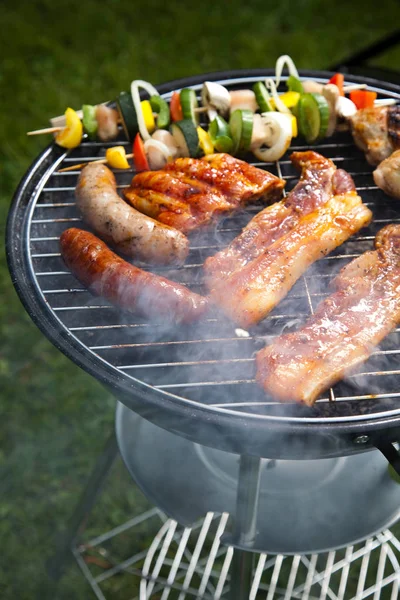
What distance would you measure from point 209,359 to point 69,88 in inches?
218

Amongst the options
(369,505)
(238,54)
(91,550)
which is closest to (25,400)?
(91,550)

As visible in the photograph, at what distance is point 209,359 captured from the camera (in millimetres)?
2918

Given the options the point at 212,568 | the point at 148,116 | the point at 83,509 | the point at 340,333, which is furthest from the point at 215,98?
the point at 212,568

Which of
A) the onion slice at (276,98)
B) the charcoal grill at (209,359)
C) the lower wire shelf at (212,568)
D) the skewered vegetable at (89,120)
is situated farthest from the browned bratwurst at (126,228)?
the lower wire shelf at (212,568)

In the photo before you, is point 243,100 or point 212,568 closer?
point 243,100

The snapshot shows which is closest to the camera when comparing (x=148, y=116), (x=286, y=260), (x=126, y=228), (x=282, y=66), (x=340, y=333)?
(x=340, y=333)

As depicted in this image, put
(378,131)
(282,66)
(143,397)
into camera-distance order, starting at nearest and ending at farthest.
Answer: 1. (143,397)
2. (378,131)
3. (282,66)

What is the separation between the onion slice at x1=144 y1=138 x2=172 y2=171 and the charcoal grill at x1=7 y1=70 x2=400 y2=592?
49 centimetres

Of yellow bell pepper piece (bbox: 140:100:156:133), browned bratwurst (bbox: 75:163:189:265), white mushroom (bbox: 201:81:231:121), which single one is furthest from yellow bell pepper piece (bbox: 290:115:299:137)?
browned bratwurst (bbox: 75:163:189:265)

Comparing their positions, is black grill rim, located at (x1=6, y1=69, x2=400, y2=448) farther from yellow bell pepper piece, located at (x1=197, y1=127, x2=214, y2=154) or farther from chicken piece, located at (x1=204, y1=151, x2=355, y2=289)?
yellow bell pepper piece, located at (x1=197, y1=127, x2=214, y2=154)

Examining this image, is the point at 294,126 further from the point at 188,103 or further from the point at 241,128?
the point at 188,103

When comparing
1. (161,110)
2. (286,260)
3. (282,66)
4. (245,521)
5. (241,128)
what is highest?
(282,66)

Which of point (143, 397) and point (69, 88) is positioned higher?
point (69, 88)

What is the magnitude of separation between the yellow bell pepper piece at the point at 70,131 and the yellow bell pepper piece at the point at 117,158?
22 cm
